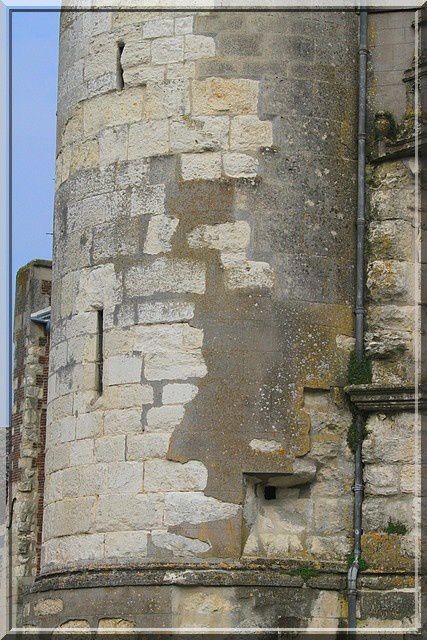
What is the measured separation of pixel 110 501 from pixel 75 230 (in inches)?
93.4

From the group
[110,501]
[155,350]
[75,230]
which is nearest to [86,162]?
[75,230]

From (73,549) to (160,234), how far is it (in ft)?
8.51

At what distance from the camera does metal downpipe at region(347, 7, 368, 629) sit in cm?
1403

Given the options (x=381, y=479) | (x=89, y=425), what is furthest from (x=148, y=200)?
(x=381, y=479)

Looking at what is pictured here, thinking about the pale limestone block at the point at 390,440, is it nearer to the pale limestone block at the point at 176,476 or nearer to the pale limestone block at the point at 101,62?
the pale limestone block at the point at 176,476

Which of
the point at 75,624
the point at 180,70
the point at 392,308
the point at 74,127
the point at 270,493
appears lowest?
the point at 75,624

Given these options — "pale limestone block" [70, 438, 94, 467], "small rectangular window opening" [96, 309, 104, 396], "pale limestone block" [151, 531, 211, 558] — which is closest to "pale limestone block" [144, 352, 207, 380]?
"small rectangular window opening" [96, 309, 104, 396]

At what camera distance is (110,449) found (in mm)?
14328

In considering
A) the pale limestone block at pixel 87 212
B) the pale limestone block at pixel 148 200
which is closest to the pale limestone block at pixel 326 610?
the pale limestone block at pixel 148 200

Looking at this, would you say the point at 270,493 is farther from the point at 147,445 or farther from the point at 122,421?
the point at 122,421

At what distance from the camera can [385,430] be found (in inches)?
565

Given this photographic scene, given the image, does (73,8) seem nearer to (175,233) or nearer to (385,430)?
(175,233)

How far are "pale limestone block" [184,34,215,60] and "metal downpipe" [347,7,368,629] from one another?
130 centimetres

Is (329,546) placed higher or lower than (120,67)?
lower
